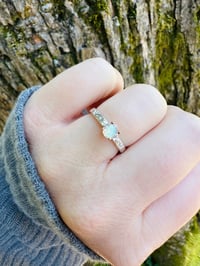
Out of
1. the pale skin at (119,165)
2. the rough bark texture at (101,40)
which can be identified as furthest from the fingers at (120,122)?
the rough bark texture at (101,40)

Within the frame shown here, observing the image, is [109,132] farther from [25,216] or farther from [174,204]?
[25,216]

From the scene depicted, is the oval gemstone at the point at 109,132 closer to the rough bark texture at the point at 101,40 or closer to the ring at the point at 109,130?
the ring at the point at 109,130

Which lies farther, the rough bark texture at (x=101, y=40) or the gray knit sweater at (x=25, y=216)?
the rough bark texture at (x=101, y=40)

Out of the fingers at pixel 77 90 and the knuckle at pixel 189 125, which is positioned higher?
the fingers at pixel 77 90

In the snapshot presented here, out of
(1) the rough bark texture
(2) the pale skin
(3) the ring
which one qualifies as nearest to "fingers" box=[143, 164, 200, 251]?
(2) the pale skin

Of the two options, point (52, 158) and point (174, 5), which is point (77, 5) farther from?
point (52, 158)

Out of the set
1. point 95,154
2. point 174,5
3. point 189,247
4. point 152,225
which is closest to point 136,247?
point 152,225

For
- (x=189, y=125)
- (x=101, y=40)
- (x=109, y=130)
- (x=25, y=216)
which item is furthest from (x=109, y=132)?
(x=101, y=40)
